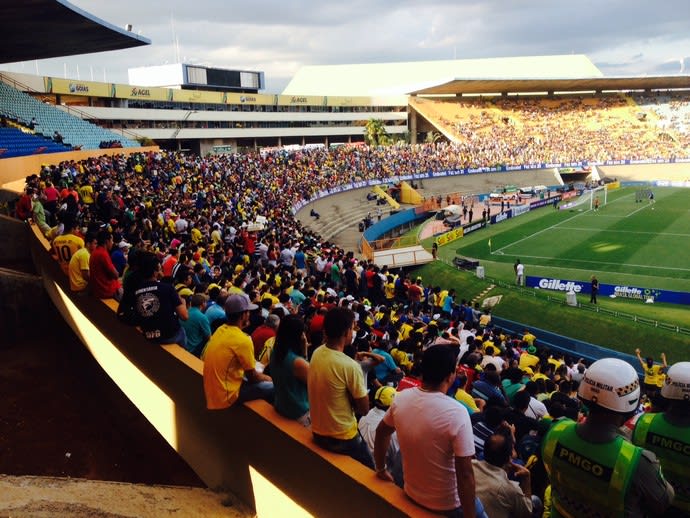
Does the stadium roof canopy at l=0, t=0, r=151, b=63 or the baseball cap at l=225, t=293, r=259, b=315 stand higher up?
the stadium roof canopy at l=0, t=0, r=151, b=63

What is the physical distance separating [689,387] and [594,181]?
214ft

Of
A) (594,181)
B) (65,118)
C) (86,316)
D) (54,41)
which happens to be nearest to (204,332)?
(86,316)

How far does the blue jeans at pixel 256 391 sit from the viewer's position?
555 centimetres

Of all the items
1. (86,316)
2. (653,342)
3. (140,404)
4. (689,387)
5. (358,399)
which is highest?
(689,387)

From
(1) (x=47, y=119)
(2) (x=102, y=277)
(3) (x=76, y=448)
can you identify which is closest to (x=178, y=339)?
(3) (x=76, y=448)

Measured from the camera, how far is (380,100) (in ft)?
273

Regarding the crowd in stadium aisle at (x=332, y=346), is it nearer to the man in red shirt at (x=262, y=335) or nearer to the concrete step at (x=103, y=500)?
the man in red shirt at (x=262, y=335)

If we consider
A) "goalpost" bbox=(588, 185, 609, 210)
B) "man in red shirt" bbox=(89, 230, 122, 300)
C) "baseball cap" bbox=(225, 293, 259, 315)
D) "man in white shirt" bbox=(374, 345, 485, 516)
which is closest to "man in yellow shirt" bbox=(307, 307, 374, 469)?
"man in white shirt" bbox=(374, 345, 485, 516)

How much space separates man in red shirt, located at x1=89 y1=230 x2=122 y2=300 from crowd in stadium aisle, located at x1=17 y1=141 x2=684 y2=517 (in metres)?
0.02

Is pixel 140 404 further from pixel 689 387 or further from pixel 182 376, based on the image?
pixel 689 387

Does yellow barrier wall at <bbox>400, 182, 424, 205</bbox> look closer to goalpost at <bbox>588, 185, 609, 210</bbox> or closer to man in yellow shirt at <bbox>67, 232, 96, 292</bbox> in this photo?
goalpost at <bbox>588, 185, 609, 210</bbox>

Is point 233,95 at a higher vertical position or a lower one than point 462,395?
higher

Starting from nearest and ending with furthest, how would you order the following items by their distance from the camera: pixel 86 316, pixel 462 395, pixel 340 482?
1. pixel 340 482
2. pixel 462 395
3. pixel 86 316

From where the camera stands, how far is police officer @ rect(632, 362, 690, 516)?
3.69 meters
